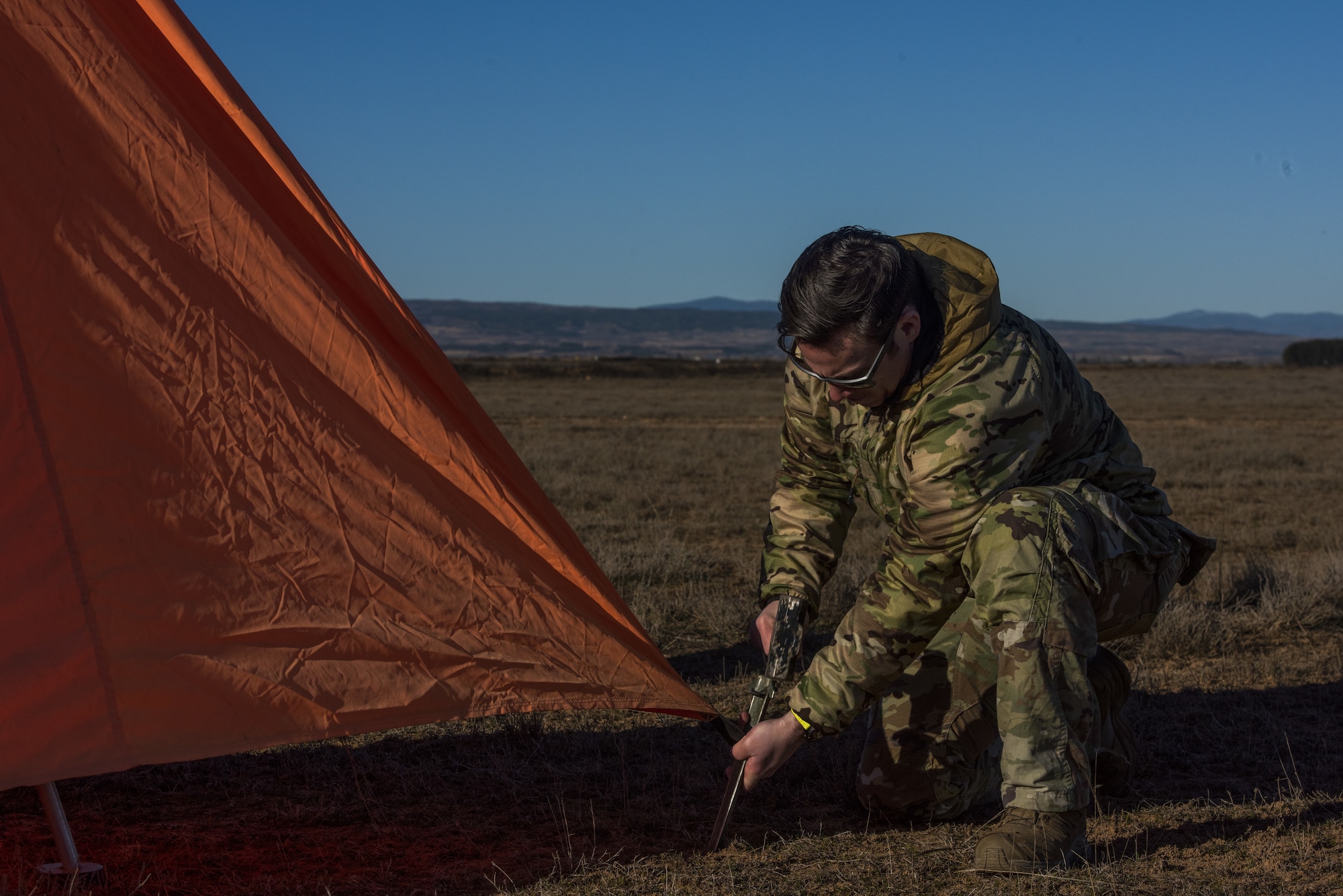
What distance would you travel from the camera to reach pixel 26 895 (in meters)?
2.64

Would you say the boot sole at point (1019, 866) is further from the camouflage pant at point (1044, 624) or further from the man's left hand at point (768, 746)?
the man's left hand at point (768, 746)

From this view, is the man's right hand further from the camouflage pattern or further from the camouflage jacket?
the camouflage jacket

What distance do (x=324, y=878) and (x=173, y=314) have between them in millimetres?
1456

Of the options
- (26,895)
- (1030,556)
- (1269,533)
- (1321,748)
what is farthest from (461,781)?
(1269,533)

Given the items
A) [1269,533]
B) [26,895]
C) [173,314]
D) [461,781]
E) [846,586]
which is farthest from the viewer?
[1269,533]

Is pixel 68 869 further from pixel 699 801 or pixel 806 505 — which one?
pixel 806 505

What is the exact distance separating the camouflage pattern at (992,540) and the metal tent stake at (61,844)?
5.82 feet

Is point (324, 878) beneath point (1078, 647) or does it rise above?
beneath

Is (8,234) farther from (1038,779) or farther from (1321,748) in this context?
(1321,748)

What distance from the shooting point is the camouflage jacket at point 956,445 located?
2.85 meters

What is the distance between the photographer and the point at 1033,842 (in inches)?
108

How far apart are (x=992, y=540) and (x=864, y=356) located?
21.7 inches

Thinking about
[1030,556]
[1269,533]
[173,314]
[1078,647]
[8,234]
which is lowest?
[1269,533]

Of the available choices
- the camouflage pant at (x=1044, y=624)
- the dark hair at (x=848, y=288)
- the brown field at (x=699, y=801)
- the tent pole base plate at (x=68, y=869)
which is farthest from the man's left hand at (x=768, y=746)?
the tent pole base plate at (x=68, y=869)
